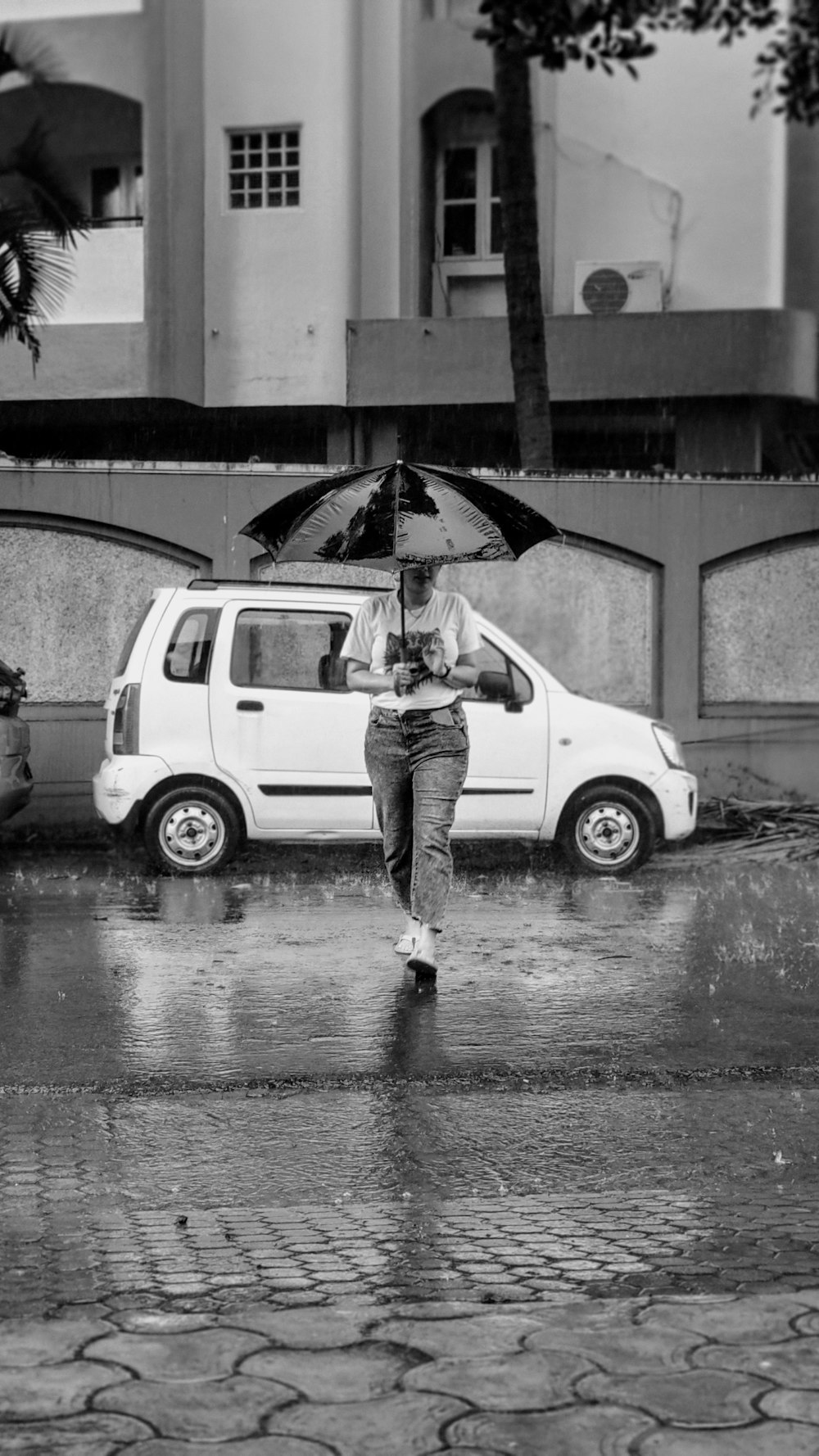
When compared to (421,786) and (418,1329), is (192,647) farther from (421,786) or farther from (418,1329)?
(418,1329)

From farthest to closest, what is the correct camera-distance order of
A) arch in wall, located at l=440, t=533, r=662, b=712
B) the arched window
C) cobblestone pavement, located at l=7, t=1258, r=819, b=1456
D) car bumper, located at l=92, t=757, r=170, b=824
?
1. the arched window
2. arch in wall, located at l=440, t=533, r=662, b=712
3. car bumper, located at l=92, t=757, r=170, b=824
4. cobblestone pavement, located at l=7, t=1258, r=819, b=1456

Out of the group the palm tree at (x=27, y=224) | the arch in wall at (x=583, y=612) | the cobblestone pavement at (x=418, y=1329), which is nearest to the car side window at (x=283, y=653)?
the arch in wall at (x=583, y=612)

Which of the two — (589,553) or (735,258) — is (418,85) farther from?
(589,553)

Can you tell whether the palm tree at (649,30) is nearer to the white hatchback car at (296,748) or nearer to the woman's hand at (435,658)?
the woman's hand at (435,658)

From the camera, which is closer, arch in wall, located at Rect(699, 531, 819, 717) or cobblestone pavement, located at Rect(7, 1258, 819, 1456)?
cobblestone pavement, located at Rect(7, 1258, 819, 1456)

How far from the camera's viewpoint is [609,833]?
11.6 meters

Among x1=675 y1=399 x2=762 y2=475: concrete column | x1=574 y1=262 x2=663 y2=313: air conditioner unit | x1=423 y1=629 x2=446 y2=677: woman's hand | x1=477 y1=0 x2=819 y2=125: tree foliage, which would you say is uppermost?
x1=574 y1=262 x2=663 y2=313: air conditioner unit

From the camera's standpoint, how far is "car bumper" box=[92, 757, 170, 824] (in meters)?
11.3

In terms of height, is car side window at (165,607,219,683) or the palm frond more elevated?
the palm frond

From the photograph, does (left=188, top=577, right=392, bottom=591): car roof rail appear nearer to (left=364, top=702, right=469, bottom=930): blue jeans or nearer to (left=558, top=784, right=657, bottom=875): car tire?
(left=558, top=784, right=657, bottom=875): car tire

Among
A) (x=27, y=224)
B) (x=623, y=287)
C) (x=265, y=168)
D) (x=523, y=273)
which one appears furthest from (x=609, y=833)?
(x=265, y=168)

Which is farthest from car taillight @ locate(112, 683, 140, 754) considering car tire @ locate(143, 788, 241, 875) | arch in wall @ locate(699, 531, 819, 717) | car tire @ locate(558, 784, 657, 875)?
arch in wall @ locate(699, 531, 819, 717)

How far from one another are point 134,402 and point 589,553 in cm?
831

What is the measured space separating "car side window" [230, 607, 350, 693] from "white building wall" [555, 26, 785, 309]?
11.3 meters
